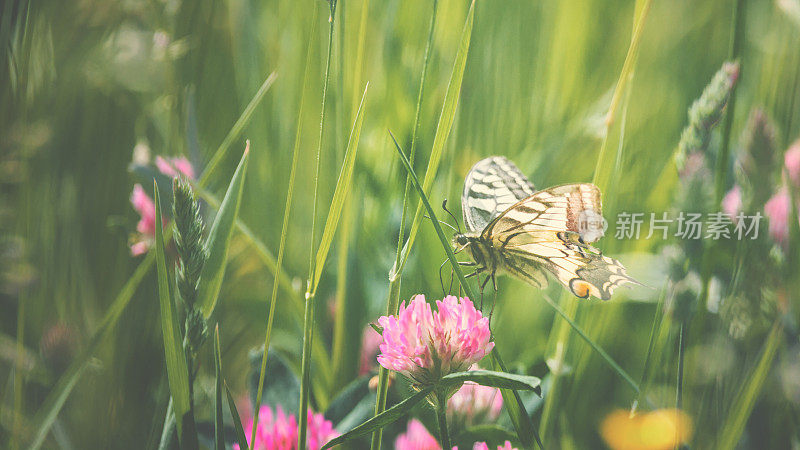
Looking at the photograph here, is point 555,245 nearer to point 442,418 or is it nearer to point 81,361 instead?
point 442,418

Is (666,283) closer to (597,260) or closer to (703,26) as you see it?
(597,260)

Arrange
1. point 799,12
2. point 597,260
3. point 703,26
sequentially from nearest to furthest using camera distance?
point 597,260, point 799,12, point 703,26

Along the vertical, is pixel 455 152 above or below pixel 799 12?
below

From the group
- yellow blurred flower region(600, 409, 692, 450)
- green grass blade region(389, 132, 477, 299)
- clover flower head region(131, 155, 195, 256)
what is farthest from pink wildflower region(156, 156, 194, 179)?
yellow blurred flower region(600, 409, 692, 450)

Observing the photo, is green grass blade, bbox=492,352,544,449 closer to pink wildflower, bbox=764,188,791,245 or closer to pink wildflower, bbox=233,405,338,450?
pink wildflower, bbox=233,405,338,450

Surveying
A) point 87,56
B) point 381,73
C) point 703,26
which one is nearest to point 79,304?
point 87,56

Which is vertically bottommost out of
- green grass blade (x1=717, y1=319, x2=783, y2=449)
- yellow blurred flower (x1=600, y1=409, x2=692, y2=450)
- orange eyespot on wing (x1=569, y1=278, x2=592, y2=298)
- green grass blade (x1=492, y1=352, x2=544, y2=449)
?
yellow blurred flower (x1=600, y1=409, x2=692, y2=450)

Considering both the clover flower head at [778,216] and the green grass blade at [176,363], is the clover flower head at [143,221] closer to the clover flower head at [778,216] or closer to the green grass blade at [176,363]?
the green grass blade at [176,363]
